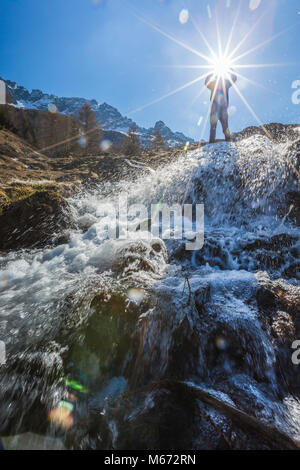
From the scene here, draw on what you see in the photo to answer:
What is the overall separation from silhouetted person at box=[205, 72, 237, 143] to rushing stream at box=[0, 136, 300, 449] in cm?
1029

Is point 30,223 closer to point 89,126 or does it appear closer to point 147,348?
point 147,348

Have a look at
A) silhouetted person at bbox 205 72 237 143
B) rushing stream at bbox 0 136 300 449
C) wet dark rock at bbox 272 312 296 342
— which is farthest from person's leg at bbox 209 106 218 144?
wet dark rock at bbox 272 312 296 342

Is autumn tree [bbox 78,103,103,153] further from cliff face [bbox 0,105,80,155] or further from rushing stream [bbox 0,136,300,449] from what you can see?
rushing stream [bbox 0,136,300,449]

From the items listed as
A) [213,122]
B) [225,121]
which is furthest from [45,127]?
[225,121]

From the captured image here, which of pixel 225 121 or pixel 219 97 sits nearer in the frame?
pixel 219 97

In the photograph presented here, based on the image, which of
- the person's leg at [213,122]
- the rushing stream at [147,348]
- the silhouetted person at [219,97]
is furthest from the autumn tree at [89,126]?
the rushing stream at [147,348]

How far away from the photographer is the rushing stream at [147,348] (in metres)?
1.76

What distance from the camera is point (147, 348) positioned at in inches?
106

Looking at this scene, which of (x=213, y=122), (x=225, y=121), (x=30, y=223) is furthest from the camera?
(x=213, y=122)

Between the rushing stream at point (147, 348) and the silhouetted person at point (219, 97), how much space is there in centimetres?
1029

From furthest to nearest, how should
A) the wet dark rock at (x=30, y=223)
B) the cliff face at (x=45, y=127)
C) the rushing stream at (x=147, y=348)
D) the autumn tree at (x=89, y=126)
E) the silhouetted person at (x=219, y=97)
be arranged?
the cliff face at (x=45, y=127) < the autumn tree at (x=89, y=126) < the silhouetted person at (x=219, y=97) < the wet dark rock at (x=30, y=223) < the rushing stream at (x=147, y=348)

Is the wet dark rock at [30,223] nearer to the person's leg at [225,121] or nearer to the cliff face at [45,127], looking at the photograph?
the person's leg at [225,121]

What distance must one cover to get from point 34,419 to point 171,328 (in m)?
1.76

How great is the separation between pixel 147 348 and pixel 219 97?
14022 mm
